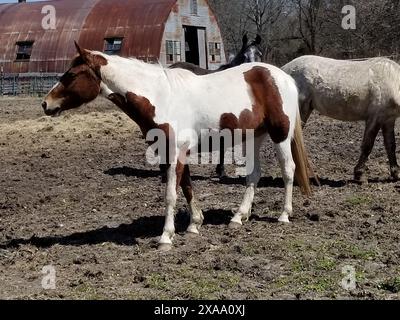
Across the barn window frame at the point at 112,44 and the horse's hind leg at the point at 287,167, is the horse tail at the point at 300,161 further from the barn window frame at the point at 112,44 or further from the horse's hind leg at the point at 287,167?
the barn window frame at the point at 112,44

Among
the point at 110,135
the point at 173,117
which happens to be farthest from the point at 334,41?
the point at 173,117

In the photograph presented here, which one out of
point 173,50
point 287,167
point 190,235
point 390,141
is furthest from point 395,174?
point 173,50

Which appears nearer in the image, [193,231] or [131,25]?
[193,231]

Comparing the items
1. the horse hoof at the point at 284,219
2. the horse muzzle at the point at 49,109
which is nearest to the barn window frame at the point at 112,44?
the horse hoof at the point at 284,219

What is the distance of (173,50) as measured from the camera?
30.4m

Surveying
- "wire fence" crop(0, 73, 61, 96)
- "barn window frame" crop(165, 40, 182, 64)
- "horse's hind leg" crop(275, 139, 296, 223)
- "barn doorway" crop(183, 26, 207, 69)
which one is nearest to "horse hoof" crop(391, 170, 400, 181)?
"horse's hind leg" crop(275, 139, 296, 223)

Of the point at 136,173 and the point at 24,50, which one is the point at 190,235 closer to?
the point at 136,173

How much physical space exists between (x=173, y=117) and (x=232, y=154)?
16.2 ft

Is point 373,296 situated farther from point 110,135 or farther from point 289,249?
point 110,135

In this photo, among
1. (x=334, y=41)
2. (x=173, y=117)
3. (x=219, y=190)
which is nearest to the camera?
(x=173, y=117)

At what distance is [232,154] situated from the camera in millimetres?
10828

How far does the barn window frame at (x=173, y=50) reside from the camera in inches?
1178

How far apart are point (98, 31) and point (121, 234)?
25.2 meters

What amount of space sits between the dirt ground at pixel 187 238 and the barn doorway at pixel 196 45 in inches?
906
